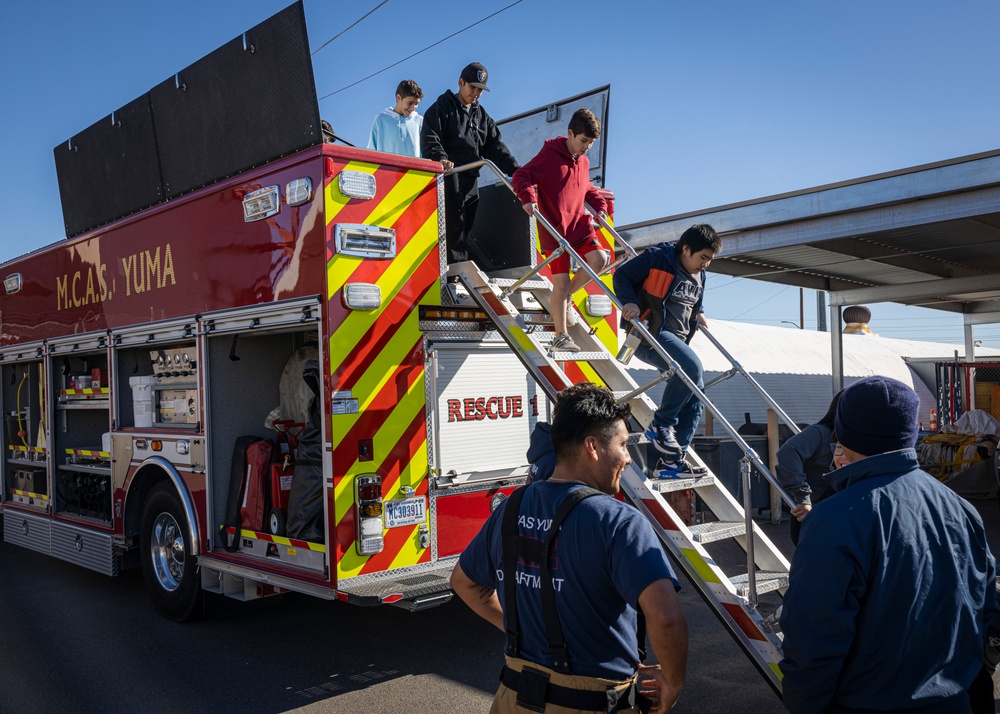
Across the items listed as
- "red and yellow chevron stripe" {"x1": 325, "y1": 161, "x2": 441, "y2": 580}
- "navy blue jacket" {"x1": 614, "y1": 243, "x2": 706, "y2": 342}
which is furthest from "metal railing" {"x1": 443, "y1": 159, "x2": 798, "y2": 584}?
"red and yellow chevron stripe" {"x1": 325, "y1": 161, "x2": 441, "y2": 580}

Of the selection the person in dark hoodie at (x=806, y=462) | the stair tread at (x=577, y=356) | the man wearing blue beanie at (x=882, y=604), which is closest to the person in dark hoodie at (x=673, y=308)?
the stair tread at (x=577, y=356)

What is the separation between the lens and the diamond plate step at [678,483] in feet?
15.4

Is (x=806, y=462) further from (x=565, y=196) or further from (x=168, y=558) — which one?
(x=168, y=558)

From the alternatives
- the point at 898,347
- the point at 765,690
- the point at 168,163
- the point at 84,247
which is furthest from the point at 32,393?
the point at 898,347

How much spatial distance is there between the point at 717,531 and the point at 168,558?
4.41 metres

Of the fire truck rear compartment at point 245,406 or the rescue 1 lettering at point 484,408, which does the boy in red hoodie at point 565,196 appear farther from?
the fire truck rear compartment at point 245,406

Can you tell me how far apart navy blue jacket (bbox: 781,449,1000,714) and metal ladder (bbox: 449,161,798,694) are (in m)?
1.77

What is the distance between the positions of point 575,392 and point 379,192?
127 inches

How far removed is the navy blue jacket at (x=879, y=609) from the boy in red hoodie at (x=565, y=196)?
3.57 meters

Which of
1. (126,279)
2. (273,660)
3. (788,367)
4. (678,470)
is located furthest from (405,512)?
(788,367)

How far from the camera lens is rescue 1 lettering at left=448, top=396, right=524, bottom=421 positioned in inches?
229

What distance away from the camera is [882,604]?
2.16 m

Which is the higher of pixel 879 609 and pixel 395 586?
pixel 879 609

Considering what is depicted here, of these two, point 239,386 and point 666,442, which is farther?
point 239,386
